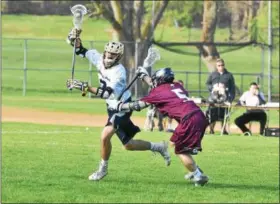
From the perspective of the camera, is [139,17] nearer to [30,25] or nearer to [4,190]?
[4,190]

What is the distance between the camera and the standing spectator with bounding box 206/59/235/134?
84.6 feet

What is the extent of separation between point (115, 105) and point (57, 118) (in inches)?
715

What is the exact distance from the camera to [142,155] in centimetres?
1802

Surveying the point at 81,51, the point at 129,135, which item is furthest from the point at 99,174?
the point at 81,51

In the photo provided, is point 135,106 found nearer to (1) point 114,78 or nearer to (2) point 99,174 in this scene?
(1) point 114,78

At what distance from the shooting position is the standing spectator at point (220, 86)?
25797 mm

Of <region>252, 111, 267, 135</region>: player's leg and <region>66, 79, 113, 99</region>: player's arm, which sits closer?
<region>66, 79, 113, 99</region>: player's arm

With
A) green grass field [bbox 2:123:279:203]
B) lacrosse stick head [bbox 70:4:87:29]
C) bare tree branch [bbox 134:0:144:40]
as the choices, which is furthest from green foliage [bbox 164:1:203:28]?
lacrosse stick head [bbox 70:4:87:29]

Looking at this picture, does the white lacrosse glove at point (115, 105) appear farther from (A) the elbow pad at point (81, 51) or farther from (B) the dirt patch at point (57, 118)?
(B) the dirt patch at point (57, 118)

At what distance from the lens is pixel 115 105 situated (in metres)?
13.7

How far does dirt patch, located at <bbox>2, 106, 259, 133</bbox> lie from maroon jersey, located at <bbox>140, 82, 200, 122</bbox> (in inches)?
596

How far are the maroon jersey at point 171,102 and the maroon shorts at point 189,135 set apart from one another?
0.10 metres

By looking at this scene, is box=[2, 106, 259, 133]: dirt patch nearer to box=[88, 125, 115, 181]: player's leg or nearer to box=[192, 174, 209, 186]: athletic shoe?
box=[88, 125, 115, 181]: player's leg

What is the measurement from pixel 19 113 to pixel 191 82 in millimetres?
20356
